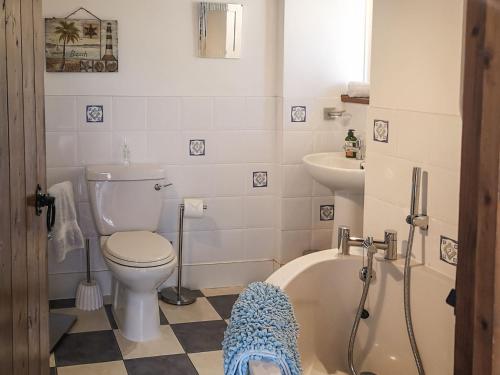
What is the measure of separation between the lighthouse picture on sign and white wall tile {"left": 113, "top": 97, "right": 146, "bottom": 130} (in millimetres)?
199

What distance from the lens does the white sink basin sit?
12.3 feet

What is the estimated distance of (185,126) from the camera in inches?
170

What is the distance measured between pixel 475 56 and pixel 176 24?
310 cm

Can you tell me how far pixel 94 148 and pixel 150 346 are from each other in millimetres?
1231

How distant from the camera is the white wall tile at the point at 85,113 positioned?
4.13 m

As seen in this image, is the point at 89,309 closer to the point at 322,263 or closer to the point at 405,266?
the point at 322,263

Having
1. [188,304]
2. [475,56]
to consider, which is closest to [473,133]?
[475,56]

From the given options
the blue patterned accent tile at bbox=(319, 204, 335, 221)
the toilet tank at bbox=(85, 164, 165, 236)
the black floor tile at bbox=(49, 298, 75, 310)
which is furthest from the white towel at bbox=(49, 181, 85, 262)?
the blue patterned accent tile at bbox=(319, 204, 335, 221)

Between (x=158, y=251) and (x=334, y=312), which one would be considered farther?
(x=158, y=251)

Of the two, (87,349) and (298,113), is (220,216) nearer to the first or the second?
(298,113)

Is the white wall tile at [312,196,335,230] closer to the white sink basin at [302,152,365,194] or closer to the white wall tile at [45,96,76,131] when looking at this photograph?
the white sink basin at [302,152,365,194]

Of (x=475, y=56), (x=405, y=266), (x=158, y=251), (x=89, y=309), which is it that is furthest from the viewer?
(x=89, y=309)

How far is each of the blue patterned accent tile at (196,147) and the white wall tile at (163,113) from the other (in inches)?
5.1

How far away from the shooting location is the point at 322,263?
2.95m
